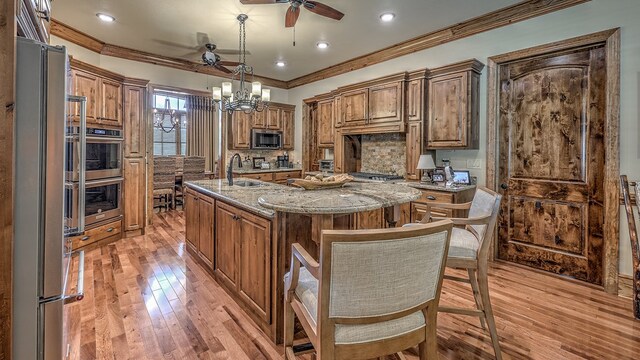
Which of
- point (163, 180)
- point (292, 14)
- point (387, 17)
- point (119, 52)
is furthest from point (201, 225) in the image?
point (163, 180)

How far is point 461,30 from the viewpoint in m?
3.75

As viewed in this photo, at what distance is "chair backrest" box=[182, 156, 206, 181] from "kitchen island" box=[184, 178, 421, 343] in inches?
177

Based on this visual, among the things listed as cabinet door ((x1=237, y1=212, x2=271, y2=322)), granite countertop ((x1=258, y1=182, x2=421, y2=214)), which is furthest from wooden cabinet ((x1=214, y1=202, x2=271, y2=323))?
granite countertop ((x1=258, y1=182, x2=421, y2=214))

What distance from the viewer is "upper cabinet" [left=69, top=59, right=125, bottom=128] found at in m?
3.56

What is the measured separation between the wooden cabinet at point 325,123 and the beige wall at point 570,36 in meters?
1.54

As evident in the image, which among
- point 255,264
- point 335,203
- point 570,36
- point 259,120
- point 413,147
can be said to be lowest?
point 255,264

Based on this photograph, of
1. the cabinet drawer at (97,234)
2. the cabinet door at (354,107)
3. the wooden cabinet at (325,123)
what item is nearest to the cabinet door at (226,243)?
the cabinet drawer at (97,234)

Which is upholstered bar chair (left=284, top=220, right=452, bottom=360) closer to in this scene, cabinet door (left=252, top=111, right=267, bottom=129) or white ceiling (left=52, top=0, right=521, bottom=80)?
white ceiling (left=52, top=0, right=521, bottom=80)

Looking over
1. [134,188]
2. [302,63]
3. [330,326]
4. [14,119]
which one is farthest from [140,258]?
[302,63]

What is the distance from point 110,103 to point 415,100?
4.11 meters

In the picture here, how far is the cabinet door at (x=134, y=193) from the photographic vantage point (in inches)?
173

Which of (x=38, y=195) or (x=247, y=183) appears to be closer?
(x=38, y=195)

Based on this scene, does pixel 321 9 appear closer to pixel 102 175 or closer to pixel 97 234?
pixel 102 175

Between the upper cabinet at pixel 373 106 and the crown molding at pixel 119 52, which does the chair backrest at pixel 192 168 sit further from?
the upper cabinet at pixel 373 106
